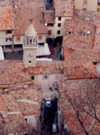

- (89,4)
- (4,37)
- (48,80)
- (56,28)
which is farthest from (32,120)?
(89,4)

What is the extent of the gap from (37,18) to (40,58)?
528 inches

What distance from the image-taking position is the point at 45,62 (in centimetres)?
8900

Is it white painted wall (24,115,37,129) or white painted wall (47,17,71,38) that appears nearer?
white painted wall (24,115,37,129)

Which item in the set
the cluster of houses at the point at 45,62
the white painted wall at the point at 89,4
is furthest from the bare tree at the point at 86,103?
the white painted wall at the point at 89,4

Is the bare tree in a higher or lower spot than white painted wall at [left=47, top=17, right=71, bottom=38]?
lower

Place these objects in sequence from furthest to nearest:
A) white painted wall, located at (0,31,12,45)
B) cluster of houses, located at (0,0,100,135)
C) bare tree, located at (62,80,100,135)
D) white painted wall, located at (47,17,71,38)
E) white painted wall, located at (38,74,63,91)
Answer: white painted wall, located at (47,17,71,38), white painted wall, located at (0,31,12,45), white painted wall, located at (38,74,63,91), cluster of houses, located at (0,0,100,135), bare tree, located at (62,80,100,135)

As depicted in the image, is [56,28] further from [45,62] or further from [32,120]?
[32,120]

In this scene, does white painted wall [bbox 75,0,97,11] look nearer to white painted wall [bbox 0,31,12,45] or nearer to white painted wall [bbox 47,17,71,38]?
white painted wall [bbox 47,17,71,38]

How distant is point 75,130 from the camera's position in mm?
70500

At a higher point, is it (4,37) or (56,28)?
(56,28)

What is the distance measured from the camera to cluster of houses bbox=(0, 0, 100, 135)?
2904 inches

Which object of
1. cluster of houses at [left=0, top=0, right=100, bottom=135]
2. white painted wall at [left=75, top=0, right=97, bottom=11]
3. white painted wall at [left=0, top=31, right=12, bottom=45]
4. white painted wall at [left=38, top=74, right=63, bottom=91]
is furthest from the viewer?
white painted wall at [left=75, top=0, right=97, bottom=11]

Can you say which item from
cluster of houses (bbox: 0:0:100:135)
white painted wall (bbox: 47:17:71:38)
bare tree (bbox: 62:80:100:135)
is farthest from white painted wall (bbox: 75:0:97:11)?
bare tree (bbox: 62:80:100:135)

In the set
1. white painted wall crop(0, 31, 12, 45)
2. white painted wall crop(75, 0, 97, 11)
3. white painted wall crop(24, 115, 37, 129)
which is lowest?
white painted wall crop(24, 115, 37, 129)
